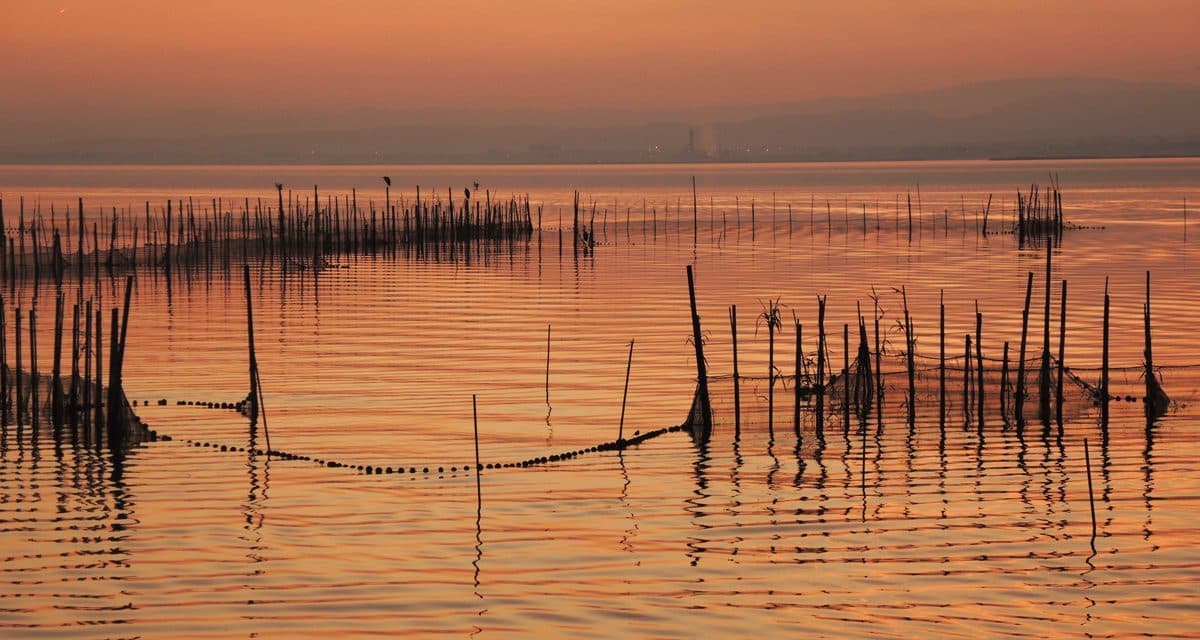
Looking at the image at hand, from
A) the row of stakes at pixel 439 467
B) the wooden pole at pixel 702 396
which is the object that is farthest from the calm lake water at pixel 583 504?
the wooden pole at pixel 702 396

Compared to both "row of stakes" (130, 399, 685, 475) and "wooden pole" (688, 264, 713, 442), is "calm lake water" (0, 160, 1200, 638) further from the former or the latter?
"wooden pole" (688, 264, 713, 442)

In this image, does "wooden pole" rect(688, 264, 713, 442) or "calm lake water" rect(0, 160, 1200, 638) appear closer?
"calm lake water" rect(0, 160, 1200, 638)

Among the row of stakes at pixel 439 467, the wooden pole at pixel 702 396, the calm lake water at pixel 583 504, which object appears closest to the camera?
the calm lake water at pixel 583 504

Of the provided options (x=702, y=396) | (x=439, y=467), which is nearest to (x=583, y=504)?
(x=439, y=467)

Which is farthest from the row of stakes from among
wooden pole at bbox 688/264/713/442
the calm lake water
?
wooden pole at bbox 688/264/713/442

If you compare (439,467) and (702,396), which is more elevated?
(702,396)

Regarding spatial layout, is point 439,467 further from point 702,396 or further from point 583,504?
point 702,396

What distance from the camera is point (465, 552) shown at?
9.09 m

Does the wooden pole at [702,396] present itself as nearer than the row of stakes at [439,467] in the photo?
No

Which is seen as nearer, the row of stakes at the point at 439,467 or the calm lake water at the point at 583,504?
the calm lake water at the point at 583,504

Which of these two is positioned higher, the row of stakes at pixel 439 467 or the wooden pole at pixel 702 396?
the wooden pole at pixel 702 396

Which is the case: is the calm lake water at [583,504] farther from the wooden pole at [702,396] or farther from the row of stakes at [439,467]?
the wooden pole at [702,396]

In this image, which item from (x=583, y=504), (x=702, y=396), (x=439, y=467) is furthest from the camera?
(x=702, y=396)

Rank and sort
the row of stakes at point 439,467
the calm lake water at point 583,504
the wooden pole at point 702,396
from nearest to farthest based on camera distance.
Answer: the calm lake water at point 583,504, the row of stakes at point 439,467, the wooden pole at point 702,396
